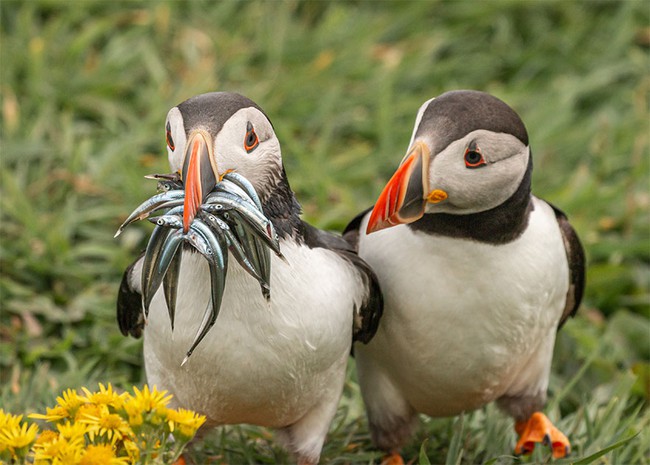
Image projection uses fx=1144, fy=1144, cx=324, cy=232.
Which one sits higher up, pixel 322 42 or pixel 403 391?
pixel 322 42

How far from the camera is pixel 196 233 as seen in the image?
306 cm

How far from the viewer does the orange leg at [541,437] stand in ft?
13.6

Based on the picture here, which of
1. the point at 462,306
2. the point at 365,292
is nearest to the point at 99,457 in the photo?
the point at 365,292

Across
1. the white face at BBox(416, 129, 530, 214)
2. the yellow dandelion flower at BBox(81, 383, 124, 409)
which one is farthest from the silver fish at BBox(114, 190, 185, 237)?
the white face at BBox(416, 129, 530, 214)

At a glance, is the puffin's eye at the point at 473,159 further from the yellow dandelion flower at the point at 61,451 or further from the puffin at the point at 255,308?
the yellow dandelion flower at the point at 61,451

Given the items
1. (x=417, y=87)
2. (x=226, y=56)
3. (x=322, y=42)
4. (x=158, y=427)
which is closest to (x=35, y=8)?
(x=226, y=56)

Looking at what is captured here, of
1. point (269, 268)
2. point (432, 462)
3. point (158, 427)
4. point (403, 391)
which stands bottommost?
→ point (432, 462)

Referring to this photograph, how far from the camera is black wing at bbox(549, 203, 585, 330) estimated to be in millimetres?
3994

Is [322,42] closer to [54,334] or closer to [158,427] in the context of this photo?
[54,334]

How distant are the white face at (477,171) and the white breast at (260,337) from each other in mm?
407

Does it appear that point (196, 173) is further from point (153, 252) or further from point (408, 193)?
point (408, 193)

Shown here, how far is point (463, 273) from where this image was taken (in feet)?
11.9

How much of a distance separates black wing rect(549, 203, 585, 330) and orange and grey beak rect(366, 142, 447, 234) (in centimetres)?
76

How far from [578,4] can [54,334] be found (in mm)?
4711
